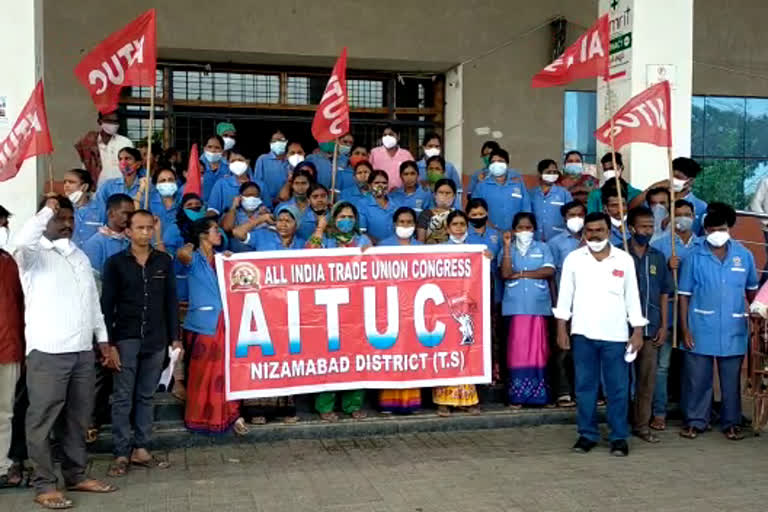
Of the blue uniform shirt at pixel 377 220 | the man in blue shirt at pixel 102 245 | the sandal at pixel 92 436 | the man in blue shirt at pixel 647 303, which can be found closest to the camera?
the sandal at pixel 92 436

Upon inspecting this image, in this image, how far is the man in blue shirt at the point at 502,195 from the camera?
344 inches

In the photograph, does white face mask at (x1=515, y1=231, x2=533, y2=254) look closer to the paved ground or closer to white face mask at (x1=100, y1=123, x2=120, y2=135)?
the paved ground

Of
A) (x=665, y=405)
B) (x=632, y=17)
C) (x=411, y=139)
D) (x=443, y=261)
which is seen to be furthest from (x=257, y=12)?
(x=665, y=405)

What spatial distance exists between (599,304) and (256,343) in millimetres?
2746

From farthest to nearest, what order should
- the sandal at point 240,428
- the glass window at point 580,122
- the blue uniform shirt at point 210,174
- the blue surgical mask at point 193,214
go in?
the glass window at point 580,122 → the blue uniform shirt at point 210,174 → the blue surgical mask at point 193,214 → the sandal at point 240,428

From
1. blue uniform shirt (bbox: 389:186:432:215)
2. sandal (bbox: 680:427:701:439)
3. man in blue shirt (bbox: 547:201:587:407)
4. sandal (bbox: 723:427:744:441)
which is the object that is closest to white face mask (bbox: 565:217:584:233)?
man in blue shirt (bbox: 547:201:587:407)

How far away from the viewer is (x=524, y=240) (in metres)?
7.41

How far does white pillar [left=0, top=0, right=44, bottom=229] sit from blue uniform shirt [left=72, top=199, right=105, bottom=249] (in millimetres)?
657

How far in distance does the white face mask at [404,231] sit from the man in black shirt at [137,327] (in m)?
2.05

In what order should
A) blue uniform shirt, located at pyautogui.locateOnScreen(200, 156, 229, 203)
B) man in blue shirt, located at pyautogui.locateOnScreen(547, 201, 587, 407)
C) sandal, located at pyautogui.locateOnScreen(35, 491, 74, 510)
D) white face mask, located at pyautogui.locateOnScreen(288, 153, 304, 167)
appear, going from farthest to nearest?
white face mask, located at pyautogui.locateOnScreen(288, 153, 304, 167) < blue uniform shirt, located at pyautogui.locateOnScreen(200, 156, 229, 203) < man in blue shirt, located at pyautogui.locateOnScreen(547, 201, 587, 407) < sandal, located at pyautogui.locateOnScreen(35, 491, 74, 510)

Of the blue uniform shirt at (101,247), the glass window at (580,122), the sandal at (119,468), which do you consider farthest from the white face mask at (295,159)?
the glass window at (580,122)

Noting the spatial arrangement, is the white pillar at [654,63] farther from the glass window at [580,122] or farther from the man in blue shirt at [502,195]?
the glass window at [580,122]

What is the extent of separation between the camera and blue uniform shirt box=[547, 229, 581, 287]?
765 cm

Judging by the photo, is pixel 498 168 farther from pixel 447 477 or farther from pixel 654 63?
pixel 447 477
